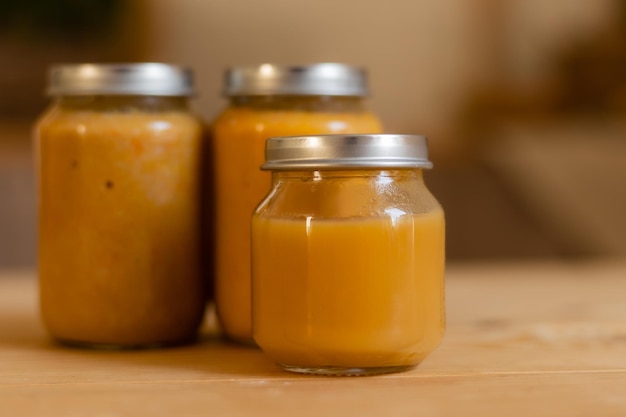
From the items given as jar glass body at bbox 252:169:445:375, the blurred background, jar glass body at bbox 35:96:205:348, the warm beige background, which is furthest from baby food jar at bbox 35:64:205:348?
the warm beige background

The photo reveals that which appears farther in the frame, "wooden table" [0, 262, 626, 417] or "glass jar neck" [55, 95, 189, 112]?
"glass jar neck" [55, 95, 189, 112]

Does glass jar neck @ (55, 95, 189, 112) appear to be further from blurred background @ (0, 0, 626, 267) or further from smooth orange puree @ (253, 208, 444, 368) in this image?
blurred background @ (0, 0, 626, 267)

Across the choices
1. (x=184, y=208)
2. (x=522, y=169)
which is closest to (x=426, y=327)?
(x=184, y=208)

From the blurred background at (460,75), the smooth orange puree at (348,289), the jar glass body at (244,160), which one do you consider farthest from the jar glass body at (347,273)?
the blurred background at (460,75)

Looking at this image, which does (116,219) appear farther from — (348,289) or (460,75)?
(460,75)

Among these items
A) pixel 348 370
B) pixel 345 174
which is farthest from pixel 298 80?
pixel 348 370

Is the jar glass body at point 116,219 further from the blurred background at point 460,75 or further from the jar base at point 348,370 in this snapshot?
the blurred background at point 460,75

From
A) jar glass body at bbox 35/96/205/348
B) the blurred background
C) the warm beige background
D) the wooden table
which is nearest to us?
the wooden table

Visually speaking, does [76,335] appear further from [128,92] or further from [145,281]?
[128,92]
